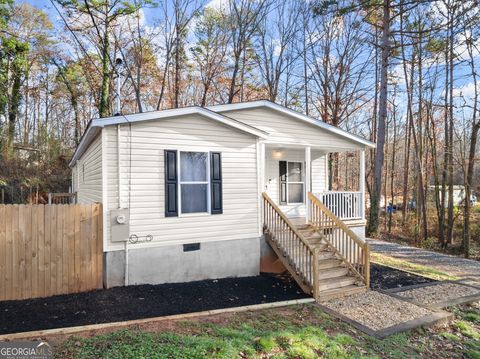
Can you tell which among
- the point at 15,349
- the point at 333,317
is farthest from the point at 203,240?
the point at 15,349

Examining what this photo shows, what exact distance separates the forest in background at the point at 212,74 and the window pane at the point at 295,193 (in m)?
5.87

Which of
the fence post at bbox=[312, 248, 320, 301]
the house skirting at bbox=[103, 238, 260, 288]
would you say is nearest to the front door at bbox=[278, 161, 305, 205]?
the house skirting at bbox=[103, 238, 260, 288]

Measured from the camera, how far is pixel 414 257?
1113cm

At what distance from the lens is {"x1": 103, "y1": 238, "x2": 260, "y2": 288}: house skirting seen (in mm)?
6141

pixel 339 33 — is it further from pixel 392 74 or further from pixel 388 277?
pixel 388 277

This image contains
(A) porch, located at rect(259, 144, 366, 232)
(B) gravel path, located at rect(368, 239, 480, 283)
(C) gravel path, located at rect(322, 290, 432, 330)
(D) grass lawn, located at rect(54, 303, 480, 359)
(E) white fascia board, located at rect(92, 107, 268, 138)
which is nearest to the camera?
(D) grass lawn, located at rect(54, 303, 480, 359)

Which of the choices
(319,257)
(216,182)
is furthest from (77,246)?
(319,257)

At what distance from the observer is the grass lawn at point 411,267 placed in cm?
830

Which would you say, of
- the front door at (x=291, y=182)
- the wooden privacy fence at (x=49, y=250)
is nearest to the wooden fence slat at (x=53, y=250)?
the wooden privacy fence at (x=49, y=250)

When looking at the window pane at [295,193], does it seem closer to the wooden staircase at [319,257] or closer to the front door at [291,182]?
the front door at [291,182]

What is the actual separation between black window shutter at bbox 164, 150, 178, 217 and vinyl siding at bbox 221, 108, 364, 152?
234cm

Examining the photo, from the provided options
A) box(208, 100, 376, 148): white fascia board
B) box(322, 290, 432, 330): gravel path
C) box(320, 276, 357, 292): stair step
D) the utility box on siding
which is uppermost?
box(208, 100, 376, 148): white fascia board

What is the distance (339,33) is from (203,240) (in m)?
16.9

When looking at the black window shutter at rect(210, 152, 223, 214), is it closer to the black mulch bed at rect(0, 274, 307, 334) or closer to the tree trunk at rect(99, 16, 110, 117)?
the black mulch bed at rect(0, 274, 307, 334)
